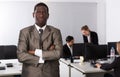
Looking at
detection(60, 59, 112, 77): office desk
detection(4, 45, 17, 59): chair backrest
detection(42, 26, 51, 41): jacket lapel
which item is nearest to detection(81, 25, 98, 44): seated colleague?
detection(60, 59, 112, 77): office desk

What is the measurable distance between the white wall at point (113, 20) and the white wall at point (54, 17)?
554 millimetres

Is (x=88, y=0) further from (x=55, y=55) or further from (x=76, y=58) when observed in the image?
(x=55, y=55)

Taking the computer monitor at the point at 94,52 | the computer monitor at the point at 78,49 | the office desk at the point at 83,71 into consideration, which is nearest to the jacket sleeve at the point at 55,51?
the office desk at the point at 83,71

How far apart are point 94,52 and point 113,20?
102 inches

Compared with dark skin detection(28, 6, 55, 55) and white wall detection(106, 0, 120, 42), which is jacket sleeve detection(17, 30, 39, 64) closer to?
dark skin detection(28, 6, 55, 55)

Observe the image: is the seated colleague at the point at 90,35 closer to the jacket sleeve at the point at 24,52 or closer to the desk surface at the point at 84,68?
the desk surface at the point at 84,68

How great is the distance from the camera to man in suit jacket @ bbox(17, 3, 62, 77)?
2.65 m

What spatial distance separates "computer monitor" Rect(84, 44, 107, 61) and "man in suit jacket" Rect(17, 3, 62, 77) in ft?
7.82

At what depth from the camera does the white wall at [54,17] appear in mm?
7266

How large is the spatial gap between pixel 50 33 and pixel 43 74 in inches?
18.3

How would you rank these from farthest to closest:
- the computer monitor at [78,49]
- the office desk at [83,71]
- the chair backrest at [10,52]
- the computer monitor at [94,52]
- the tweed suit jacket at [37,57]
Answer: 1. the computer monitor at [78,49]
2. the chair backrest at [10,52]
3. the computer monitor at [94,52]
4. the office desk at [83,71]
5. the tweed suit jacket at [37,57]

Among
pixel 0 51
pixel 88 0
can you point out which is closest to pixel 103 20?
pixel 88 0

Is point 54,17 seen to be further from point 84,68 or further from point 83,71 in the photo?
point 83,71

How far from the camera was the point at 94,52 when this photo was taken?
5.16 meters
